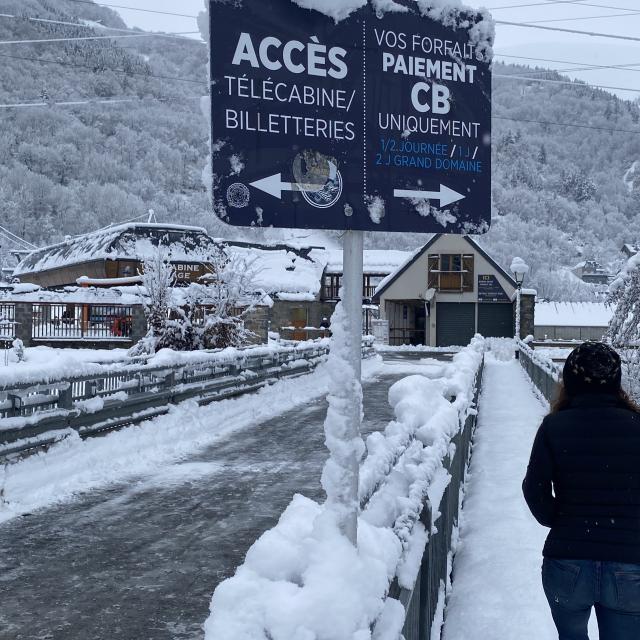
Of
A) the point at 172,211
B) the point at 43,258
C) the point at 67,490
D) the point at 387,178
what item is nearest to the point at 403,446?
the point at 387,178

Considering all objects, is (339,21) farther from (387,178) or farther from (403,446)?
(403,446)

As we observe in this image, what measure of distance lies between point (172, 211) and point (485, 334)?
129841 millimetres

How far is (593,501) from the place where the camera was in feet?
9.74

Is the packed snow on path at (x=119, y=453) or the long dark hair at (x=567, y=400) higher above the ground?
the long dark hair at (x=567, y=400)

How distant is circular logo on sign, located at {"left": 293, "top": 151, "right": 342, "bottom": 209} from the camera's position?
8.64 ft

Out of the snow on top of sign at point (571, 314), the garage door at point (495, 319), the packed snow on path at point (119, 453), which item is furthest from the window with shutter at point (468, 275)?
the packed snow on path at point (119, 453)

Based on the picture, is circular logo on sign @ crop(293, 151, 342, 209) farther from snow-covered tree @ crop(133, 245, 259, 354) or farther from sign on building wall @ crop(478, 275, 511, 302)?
sign on building wall @ crop(478, 275, 511, 302)

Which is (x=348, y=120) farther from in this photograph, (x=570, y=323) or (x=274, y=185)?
(x=570, y=323)

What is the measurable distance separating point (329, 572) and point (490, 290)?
49847 mm

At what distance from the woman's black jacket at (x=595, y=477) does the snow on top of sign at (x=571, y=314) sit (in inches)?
2281

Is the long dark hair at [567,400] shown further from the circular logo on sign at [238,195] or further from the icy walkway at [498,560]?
the icy walkway at [498,560]

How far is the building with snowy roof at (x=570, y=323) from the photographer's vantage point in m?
57.9

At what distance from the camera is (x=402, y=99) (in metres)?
2.83

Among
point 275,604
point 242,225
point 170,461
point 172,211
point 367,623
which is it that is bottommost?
point 170,461
